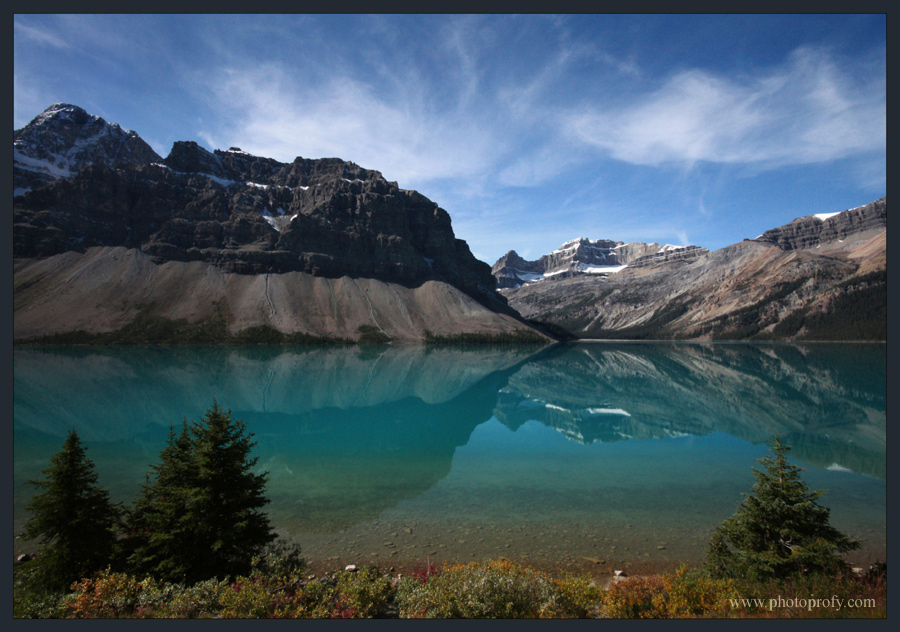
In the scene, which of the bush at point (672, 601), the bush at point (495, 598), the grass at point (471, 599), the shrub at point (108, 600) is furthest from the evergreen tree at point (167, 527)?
the bush at point (672, 601)

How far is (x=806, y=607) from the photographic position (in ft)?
24.4

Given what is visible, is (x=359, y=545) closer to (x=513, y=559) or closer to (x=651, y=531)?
(x=513, y=559)

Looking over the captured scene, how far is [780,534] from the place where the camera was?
10188mm

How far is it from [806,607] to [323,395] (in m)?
51.1

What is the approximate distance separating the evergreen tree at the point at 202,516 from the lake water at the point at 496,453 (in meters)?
4.86

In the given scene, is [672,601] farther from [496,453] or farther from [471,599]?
[496,453]

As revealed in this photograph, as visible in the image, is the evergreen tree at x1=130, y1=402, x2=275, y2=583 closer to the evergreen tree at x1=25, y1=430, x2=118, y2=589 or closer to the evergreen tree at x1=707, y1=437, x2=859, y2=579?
the evergreen tree at x1=25, y1=430, x2=118, y2=589

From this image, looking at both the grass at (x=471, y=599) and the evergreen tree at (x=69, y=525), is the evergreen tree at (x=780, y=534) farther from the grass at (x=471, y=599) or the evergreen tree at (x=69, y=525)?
the evergreen tree at (x=69, y=525)

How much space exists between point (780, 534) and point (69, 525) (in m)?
17.3

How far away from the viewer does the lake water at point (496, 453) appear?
16.6 metres

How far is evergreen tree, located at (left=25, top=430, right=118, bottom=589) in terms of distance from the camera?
9.74 metres

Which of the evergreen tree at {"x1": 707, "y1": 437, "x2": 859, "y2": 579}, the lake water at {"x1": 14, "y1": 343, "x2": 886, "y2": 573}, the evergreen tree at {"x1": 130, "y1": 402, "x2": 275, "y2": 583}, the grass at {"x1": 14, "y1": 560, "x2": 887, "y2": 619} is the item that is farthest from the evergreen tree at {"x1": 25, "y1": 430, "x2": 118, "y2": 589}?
the evergreen tree at {"x1": 707, "y1": 437, "x2": 859, "y2": 579}

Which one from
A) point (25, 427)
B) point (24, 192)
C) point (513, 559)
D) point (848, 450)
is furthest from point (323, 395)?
point (24, 192)

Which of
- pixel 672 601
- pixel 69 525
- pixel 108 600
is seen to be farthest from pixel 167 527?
pixel 672 601
